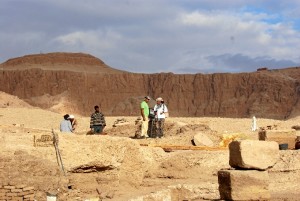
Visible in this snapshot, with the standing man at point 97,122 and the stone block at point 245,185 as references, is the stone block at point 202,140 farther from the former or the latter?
the stone block at point 245,185

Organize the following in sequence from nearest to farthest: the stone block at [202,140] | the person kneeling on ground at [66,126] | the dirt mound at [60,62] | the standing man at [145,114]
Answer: the person kneeling on ground at [66,126], the stone block at [202,140], the standing man at [145,114], the dirt mound at [60,62]

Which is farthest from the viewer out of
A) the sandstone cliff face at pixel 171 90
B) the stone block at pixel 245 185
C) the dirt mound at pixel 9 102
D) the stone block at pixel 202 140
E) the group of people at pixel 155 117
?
the sandstone cliff face at pixel 171 90

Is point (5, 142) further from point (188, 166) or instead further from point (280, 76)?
point (280, 76)

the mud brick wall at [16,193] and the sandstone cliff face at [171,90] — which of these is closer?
the mud brick wall at [16,193]

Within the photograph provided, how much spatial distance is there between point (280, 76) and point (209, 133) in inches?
1987

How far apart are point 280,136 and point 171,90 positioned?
56285 mm

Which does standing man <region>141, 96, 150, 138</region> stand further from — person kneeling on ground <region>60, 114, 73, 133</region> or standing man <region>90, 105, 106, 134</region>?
person kneeling on ground <region>60, 114, 73, 133</region>

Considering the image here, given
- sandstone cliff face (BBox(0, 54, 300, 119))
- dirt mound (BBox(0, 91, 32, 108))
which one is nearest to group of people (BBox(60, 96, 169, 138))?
dirt mound (BBox(0, 91, 32, 108))

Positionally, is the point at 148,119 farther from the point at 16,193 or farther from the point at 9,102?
the point at 9,102

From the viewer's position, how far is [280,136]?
14.7 meters

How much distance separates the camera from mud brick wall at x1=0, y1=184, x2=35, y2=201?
9.42 meters

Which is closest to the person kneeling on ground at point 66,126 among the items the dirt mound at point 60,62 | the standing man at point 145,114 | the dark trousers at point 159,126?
the standing man at point 145,114

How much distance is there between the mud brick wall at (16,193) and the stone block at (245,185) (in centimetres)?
343

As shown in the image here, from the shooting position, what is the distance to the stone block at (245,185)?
28.5 feet
